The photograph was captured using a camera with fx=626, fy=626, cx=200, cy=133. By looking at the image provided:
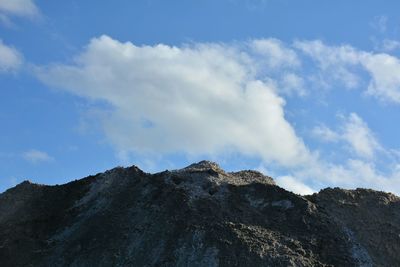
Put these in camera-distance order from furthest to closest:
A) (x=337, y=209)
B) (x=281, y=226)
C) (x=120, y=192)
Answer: (x=120, y=192) → (x=337, y=209) → (x=281, y=226)

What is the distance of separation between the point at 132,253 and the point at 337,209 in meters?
13.1

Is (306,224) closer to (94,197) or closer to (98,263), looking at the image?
(98,263)

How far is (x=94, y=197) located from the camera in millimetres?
42719

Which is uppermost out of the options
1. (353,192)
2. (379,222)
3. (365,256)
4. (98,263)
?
(353,192)

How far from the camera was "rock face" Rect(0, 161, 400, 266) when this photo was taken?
111ft

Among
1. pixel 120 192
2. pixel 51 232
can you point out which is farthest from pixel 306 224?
pixel 51 232

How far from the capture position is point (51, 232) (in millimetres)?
39531

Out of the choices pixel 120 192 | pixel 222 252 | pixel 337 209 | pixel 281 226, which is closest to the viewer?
pixel 222 252

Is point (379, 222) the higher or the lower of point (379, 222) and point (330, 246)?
the higher

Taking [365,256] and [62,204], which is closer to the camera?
[365,256]

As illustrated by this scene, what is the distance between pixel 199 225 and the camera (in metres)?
35.3

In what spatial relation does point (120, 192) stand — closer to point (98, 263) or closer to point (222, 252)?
point (98, 263)

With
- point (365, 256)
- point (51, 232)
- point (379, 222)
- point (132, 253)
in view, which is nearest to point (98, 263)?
point (132, 253)

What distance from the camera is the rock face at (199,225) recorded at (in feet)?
111
